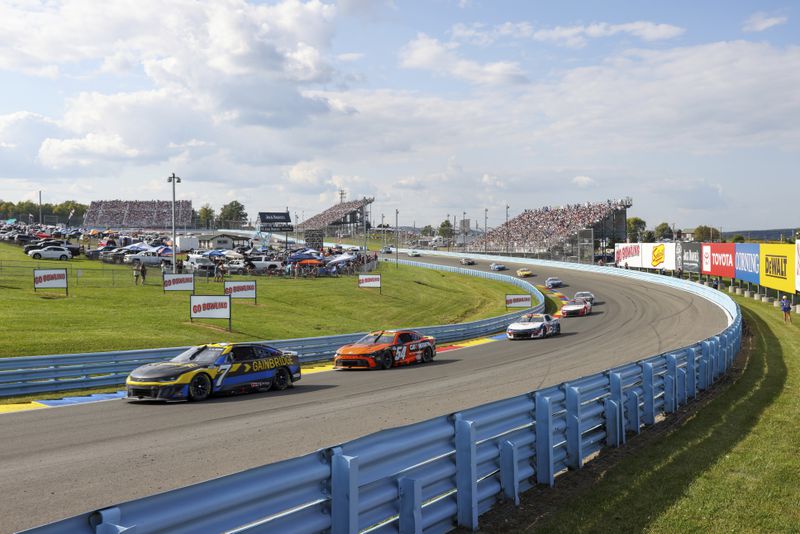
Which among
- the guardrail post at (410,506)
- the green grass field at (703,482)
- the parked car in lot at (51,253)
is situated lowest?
the green grass field at (703,482)

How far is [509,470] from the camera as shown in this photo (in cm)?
720

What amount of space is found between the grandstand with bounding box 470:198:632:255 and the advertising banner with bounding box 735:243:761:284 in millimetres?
51667

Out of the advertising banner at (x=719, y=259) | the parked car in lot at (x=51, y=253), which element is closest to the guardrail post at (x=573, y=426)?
the advertising banner at (x=719, y=259)

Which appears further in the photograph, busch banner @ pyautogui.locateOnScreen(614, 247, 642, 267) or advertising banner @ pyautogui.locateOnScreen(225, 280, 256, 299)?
busch banner @ pyautogui.locateOnScreen(614, 247, 642, 267)

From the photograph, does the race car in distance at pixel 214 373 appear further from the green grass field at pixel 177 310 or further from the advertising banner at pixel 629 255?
the advertising banner at pixel 629 255

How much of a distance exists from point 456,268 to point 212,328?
59.3 m

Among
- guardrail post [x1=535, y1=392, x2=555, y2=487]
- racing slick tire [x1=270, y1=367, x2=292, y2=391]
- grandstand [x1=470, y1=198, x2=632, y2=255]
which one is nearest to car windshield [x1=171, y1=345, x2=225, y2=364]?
racing slick tire [x1=270, y1=367, x2=292, y2=391]

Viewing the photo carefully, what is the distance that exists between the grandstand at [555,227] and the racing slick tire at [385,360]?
83.4 metres

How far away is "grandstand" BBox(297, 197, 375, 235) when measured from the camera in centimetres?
16712

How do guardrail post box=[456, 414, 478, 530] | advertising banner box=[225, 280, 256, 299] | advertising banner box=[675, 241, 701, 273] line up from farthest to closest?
advertising banner box=[675, 241, 701, 273]
advertising banner box=[225, 280, 256, 299]
guardrail post box=[456, 414, 478, 530]

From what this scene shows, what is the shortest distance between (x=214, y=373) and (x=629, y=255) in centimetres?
7159

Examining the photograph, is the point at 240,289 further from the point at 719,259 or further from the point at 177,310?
the point at 719,259

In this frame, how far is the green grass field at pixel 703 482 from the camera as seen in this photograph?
6.57 metres

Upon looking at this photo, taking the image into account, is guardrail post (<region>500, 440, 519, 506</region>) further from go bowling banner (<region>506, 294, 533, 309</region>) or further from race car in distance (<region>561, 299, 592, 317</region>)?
race car in distance (<region>561, 299, 592, 317</region>)
